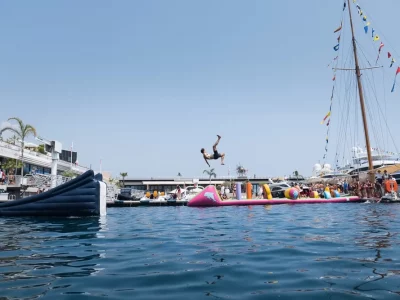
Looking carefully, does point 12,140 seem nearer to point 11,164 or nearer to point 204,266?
point 11,164

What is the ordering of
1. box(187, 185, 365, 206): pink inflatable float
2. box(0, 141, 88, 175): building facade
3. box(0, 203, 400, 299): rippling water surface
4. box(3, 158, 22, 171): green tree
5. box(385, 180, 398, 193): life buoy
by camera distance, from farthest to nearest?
box(0, 141, 88, 175): building facade, box(3, 158, 22, 171): green tree, box(385, 180, 398, 193): life buoy, box(187, 185, 365, 206): pink inflatable float, box(0, 203, 400, 299): rippling water surface

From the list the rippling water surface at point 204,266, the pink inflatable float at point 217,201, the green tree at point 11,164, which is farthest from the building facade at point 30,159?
the rippling water surface at point 204,266

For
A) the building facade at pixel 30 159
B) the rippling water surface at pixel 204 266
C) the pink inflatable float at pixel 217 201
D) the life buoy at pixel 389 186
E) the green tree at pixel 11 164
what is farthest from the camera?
the building facade at pixel 30 159

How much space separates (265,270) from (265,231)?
3979mm

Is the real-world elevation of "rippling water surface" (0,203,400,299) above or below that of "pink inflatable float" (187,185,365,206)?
below

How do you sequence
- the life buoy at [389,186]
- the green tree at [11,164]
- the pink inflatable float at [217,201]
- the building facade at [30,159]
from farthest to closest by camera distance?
the building facade at [30,159] → the green tree at [11,164] → the life buoy at [389,186] → the pink inflatable float at [217,201]

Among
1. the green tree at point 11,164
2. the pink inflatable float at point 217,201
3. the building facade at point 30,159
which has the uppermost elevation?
the building facade at point 30,159

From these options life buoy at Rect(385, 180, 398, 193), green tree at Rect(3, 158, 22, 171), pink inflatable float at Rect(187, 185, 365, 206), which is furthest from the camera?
green tree at Rect(3, 158, 22, 171)

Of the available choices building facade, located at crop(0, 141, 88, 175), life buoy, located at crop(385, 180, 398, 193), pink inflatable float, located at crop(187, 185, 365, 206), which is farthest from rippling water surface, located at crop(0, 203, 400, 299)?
building facade, located at crop(0, 141, 88, 175)

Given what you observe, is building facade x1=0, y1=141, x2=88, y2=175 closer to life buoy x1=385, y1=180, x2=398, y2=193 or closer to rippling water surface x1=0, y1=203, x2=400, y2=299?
rippling water surface x1=0, y1=203, x2=400, y2=299

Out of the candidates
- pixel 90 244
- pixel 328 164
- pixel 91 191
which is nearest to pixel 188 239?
pixel 90 244

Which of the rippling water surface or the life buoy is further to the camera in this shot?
the life buoy

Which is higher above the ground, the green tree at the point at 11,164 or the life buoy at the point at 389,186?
the green tree at the point at 11,164

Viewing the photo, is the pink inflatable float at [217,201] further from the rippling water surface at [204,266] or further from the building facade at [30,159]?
the building facade at [30,159]
